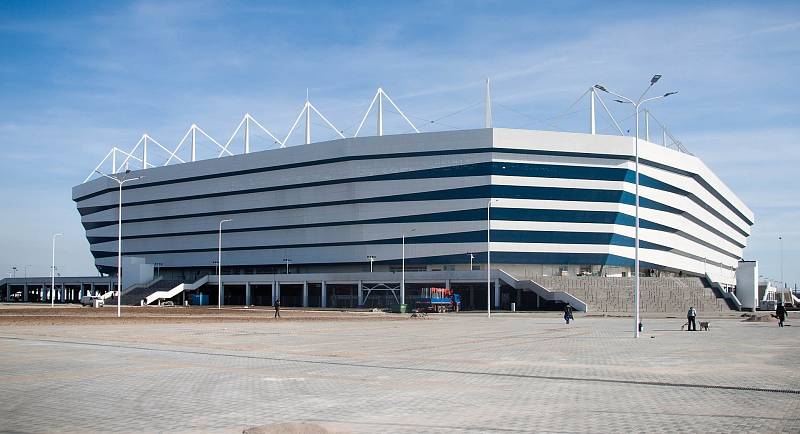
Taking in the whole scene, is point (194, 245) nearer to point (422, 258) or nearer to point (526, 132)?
point (422, 258)

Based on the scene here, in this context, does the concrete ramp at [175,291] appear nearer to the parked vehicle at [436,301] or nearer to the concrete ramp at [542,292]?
the parked vehicle at [436,301]

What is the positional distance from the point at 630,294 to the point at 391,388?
275ft

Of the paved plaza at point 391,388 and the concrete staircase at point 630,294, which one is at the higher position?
the paved plaza at point 391,388

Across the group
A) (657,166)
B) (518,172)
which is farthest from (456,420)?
(657,166)

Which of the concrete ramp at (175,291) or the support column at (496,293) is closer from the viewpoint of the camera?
the support column at (496,293)

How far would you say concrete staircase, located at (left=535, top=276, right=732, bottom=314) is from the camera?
92.1 meters

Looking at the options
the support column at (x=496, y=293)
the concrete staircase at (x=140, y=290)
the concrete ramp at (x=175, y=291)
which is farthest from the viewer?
the concrete ramp at (x=175, y=291)

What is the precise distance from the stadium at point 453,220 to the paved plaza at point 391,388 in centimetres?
7013

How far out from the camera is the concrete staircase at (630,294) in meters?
92.1

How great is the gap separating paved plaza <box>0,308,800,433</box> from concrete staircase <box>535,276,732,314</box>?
6322cm

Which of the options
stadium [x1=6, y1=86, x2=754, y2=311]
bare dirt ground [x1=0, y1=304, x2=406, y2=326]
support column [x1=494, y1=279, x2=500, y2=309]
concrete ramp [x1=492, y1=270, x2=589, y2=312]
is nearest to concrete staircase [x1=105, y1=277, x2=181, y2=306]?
stadium [x1=6, y1=86, x2=754, y2=311]

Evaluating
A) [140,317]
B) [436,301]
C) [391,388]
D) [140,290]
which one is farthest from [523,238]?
[391,388]

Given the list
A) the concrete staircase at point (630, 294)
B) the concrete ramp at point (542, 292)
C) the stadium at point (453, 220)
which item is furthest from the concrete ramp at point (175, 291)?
the concrete staircase at point (630, 294)

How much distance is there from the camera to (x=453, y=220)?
110 m
